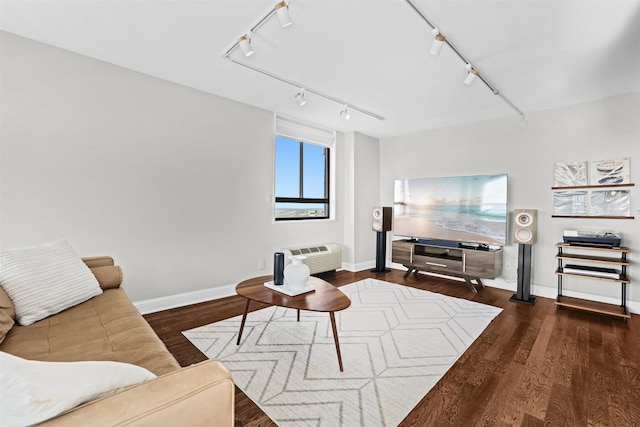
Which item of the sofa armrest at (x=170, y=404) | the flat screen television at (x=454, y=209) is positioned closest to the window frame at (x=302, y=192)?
the flat screen television at (x=454, y=209)

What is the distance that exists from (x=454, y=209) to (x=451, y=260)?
724mm

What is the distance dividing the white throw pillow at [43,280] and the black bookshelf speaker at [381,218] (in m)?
3.77

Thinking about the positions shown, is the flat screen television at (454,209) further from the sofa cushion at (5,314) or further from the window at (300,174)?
the sofa cushion at (5,314)

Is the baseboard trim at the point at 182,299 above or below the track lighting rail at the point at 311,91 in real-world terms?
below

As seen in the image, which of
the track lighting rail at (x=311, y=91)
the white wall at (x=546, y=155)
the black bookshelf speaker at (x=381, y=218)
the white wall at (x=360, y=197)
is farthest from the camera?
the white wall at (x=360, y=197)

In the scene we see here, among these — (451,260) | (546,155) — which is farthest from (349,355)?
(546,155)

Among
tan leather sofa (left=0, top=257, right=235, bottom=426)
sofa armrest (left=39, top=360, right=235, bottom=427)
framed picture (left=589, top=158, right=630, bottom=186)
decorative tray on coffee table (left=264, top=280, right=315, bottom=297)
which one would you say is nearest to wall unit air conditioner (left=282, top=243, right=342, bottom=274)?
decorative tray on coffee table (left=264, top=280, right=315, bottom=297)

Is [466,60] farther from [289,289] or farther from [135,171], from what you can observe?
[135,171]

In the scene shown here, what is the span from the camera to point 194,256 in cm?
325

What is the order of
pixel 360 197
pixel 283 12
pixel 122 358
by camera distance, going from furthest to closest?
pixel 360 197
pixel 283 12
pixel 122 358

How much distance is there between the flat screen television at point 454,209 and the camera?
149 inches

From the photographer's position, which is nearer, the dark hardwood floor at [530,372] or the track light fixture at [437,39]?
the dark hardwood floor at [530,372]

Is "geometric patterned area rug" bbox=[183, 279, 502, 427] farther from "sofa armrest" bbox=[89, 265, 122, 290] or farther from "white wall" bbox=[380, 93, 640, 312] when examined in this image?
"white wall" bbox=[380, 93, 640, 312]

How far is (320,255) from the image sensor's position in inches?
171
